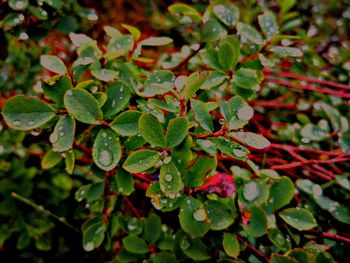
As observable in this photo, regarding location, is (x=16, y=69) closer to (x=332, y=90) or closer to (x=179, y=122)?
(x=179, y=122)

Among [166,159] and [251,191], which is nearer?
[166,159]

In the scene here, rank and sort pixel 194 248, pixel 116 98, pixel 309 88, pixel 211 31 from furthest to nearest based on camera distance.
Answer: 1. pixel 309 88
2. pixel 211 31
3. pixel 194 248
4. pixel 116 98

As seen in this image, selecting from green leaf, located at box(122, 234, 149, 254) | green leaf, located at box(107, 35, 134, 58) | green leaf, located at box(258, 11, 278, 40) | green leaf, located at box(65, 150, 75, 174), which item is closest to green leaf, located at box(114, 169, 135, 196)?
green leaf, located at box(65, 150, 75, 174)

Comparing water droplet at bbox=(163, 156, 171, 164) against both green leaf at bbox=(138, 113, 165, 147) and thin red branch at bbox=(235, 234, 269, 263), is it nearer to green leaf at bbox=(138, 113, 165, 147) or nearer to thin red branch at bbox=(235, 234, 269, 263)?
green leaf at bbox=(138, 113, 165, 147)

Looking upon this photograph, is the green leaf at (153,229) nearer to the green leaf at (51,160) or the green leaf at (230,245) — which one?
the green leaf at (230,245)

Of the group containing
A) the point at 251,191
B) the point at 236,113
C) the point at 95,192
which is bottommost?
the point at 95,192

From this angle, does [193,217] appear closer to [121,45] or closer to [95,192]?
[95,192]

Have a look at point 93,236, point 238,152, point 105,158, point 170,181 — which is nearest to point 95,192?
point 93,236
